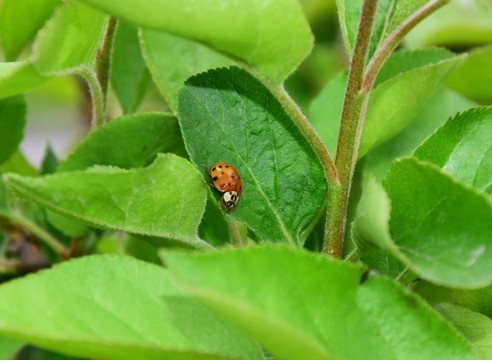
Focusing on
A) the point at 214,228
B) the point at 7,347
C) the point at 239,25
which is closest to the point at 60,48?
the point at 239,25

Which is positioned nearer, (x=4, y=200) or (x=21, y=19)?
(x=21, y=19)

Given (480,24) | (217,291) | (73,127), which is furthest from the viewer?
(73,127)

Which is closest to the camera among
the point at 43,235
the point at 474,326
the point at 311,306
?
the point at 311,306

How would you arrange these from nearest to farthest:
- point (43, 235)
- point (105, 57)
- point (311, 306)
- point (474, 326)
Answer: point (311, 306) → point (474, 326) → point (105, 57) → point (43, 235)

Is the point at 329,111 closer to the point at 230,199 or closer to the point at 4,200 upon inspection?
the point at 230,199

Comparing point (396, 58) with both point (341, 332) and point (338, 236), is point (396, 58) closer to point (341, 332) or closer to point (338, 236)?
point (338, 236)

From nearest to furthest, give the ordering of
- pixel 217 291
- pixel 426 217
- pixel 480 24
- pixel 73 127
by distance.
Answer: pixel 217 291
pixel 426 217
pixel 480 24
pixel 73 127

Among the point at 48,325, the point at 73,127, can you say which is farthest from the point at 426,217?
the point at 73,127

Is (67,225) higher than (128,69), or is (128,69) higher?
(128,69)

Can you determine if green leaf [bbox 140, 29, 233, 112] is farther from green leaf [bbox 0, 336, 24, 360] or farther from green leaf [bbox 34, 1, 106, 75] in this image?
green leaf [bbox 0, 336, 24, 360]
